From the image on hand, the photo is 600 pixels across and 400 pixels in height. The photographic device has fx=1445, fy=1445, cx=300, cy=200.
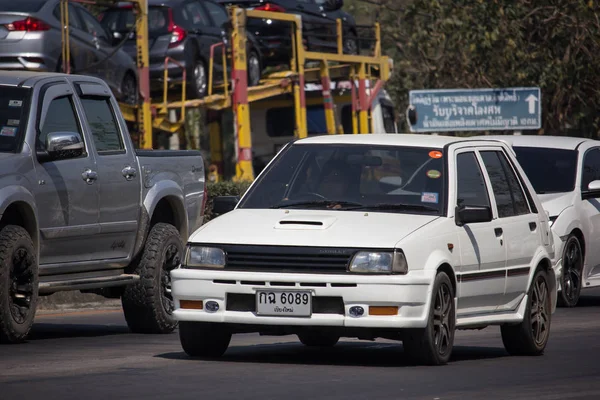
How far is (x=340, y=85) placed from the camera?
31438 millimetres

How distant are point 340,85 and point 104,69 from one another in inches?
387

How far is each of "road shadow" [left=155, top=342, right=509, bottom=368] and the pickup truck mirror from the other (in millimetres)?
1788

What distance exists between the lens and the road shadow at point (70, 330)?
11.8 meters

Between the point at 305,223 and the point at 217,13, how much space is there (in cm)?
1935

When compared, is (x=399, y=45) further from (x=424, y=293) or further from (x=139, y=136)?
(x=424, y=293)

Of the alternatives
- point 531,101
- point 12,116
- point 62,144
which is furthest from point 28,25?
point 531,101

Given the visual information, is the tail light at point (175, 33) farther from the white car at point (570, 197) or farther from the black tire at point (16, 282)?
the black tire at point (16, 282)

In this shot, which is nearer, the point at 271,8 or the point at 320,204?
the point at 320,204

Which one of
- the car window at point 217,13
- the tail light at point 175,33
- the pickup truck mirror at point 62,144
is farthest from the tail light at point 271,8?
the pickup truck mirror at point 62,144

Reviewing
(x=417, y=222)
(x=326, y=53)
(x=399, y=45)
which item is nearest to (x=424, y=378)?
(x=417, y=222)

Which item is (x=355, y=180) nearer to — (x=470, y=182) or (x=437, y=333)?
(x=470, y=182)

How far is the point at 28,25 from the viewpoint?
2023 cm

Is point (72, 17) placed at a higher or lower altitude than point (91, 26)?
higher

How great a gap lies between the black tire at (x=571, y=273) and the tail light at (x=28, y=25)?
859cm
